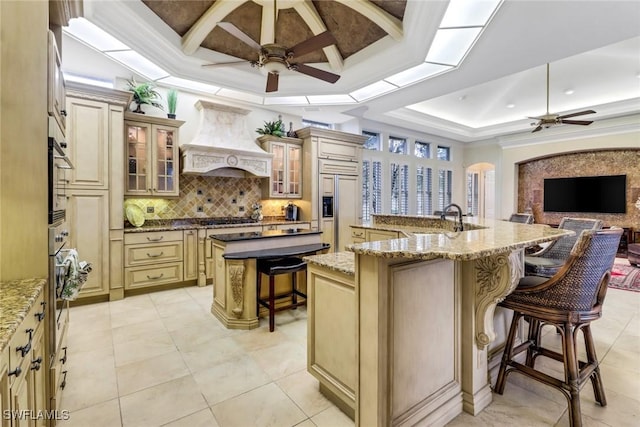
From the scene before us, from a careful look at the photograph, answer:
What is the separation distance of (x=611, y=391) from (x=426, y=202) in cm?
677

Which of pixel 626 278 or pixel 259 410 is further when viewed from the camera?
pixel 626 278

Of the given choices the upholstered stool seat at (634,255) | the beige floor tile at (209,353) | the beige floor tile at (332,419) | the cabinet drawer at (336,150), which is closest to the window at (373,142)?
the cabinet drawer at (336,150)

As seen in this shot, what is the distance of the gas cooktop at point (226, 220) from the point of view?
4.98 m

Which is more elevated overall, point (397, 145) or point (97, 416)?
point (397, 145)

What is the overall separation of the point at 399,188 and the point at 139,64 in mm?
6060

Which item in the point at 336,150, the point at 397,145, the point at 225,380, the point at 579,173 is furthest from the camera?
Answer: the point at 397,145

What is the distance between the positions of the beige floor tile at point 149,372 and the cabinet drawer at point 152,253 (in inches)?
77.0

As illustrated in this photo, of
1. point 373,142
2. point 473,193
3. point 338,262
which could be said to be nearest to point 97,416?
point 338,262

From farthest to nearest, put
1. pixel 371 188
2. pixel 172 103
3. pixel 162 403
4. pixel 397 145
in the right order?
1. pixel 397 145
2. pixel 371 188
3. pixel 172 103
4. pixel 162 403

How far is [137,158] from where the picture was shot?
13.6ft

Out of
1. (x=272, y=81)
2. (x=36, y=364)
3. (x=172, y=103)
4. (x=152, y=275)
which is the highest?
(x=172, y=103)

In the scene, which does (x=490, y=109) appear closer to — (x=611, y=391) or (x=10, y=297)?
(x=611, y=391)

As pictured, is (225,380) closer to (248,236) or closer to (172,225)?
(248,236)

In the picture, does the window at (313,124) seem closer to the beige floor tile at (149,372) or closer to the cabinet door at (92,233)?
the cabinet door at (92,233)
